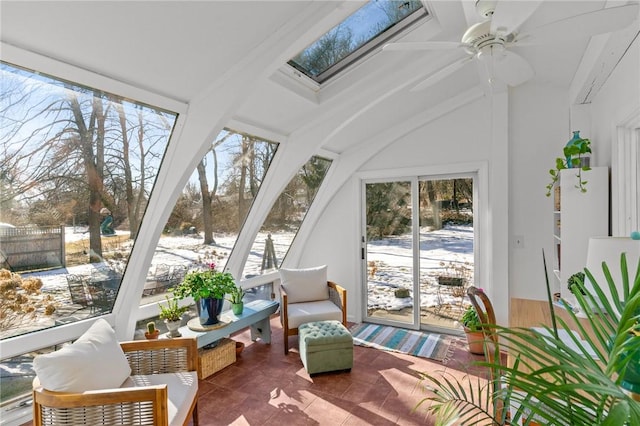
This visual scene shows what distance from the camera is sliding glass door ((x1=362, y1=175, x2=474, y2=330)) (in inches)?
159

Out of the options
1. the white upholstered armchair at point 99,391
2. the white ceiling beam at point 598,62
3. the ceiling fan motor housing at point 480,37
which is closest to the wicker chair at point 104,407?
the white upholstered armchair at point 99,391

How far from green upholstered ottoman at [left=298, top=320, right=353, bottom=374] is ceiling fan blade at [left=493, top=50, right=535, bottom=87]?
95.7 inches

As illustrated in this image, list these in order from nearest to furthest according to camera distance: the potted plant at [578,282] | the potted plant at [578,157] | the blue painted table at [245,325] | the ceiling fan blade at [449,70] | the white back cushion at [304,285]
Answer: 1. the potted plant at [578,282]
2. the ceiling fan blade at [449,70]
3. the potted plant at [578,157]
4. the blue painted table at [245,325]
5. the white back cushion at [304,285]

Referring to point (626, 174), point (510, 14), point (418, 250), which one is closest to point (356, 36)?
point (510, 14)

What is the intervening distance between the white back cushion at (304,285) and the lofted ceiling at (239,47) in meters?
1.71

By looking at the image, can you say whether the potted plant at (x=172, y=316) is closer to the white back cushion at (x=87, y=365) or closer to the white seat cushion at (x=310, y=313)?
the white back cushion at (x=87, y=365)

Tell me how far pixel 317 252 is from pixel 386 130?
78.2 inches

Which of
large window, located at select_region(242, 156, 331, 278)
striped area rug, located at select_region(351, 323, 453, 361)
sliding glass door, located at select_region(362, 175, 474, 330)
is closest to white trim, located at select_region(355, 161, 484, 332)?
sliding glass door, located at select_region(362, 175, 474, 330)

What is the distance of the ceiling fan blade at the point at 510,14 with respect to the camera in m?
1.33

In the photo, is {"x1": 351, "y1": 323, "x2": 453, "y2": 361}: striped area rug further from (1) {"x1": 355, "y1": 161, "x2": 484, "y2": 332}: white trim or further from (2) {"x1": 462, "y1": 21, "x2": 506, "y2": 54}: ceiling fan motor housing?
(2) {"x1": 462, "y1": 21, "x2": 506, "y2": 54}: ceiling fan motor housing

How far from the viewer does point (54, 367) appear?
5.49 ft

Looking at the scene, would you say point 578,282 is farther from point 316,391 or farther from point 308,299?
point 308,299

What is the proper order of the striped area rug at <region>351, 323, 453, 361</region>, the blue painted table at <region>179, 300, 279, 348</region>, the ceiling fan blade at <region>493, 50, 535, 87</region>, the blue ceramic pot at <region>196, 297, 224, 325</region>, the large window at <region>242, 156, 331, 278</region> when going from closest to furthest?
1. the ceiling fan blade at <region>493, 50, 535, 87</region>
2. the blue painted table at <region>179, 300, 279, 348</region>
3. the blue ceramic pot at <region>196, 297, 224, 325</region>
4. the striped area rug at <region>351, 323, 453, 361</region>
5. the large window at <region>242, 156, 331, 278</region>

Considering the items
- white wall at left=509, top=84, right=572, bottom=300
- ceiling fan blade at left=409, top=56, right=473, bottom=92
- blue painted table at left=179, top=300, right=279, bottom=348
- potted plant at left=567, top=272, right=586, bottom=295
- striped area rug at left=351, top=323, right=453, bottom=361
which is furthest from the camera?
striped area rug at left=351, top=323, right=453, bottom=361
